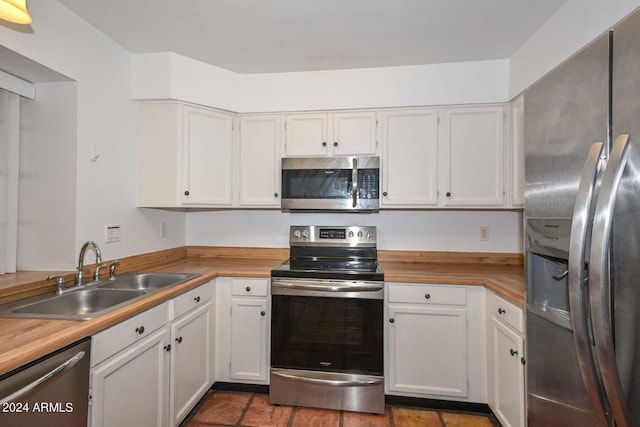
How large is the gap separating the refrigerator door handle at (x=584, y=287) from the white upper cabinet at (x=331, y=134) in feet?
5.48

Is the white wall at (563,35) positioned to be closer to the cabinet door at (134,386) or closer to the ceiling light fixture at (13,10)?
the ceiling light fixture at (13,10)

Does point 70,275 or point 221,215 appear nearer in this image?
point 70,275

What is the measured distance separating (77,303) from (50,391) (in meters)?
0.72

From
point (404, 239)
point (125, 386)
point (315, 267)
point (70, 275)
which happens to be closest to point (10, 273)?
point (70, 275)

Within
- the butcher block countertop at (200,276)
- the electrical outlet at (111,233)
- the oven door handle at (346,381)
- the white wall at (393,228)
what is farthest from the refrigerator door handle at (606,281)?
the electrical outlet at (111,233)

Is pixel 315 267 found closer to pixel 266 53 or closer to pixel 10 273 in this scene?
pixel 266 53

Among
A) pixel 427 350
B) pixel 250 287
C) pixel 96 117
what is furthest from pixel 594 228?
pixel 96 117

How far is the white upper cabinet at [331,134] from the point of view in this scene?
2410 millimetres

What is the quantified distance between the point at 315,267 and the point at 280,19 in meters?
1.57

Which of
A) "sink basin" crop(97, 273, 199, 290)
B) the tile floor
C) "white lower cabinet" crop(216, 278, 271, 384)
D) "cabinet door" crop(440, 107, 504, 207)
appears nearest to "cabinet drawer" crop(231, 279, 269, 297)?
"white lower cabinet" crop(216, 278, 271, 384)

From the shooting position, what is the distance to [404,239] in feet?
8.75

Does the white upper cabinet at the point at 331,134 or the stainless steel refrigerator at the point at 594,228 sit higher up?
the white upper cabinet at the point at 331,134

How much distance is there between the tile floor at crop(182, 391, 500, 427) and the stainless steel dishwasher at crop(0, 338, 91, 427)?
3.19 ft

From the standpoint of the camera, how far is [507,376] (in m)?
1.77
